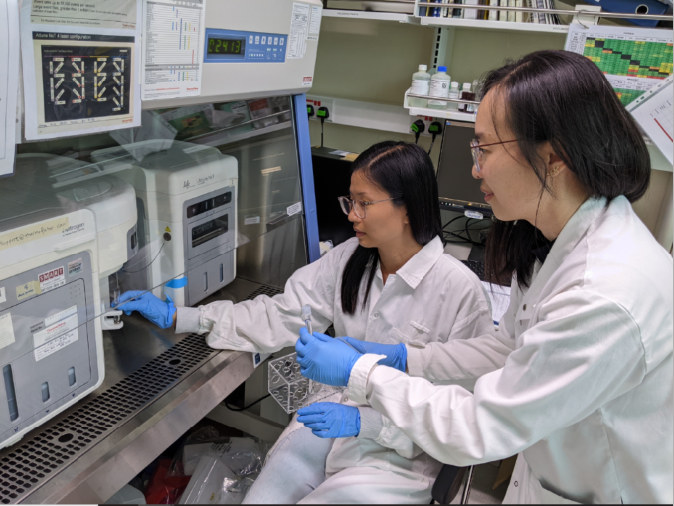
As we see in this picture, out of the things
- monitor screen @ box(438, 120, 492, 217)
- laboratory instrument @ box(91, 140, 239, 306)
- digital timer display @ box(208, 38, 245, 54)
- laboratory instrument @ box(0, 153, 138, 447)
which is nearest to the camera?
laboratory instrument @ box(0, 153, 138, 447)

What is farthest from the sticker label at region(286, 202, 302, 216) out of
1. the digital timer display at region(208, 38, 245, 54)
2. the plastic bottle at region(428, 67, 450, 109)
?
the plastic bottle at region(428, 67, 450, 109)

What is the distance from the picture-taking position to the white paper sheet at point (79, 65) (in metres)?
0.76

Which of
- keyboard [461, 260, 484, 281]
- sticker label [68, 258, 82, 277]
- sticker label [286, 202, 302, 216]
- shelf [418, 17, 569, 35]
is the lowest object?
keyboard [461, 260, 484, 281]

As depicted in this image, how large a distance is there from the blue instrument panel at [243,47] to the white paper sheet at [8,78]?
41cm

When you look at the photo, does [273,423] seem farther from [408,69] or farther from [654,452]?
[408,69]

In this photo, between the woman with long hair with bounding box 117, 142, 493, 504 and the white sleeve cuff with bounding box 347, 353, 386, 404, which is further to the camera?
the woman with long hair with bounding box 117, 142, 493, 504

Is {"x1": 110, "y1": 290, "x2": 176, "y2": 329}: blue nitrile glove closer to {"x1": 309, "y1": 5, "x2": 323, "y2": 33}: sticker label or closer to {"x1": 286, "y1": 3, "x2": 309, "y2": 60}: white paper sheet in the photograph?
{"x1": 286, "y1": 3, "x2": 309, "y2": 60}: white paper sheet

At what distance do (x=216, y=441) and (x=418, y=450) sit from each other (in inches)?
35.3

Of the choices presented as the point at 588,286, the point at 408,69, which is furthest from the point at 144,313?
the point at 408,69

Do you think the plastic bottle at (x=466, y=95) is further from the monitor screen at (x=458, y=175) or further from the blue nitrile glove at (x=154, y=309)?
the blue nitrile glove at (x=154, y=309)

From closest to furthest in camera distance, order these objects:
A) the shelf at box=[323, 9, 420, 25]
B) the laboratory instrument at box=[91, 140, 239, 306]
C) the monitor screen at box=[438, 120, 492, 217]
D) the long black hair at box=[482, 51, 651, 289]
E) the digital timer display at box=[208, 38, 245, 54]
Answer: the long black hair at box=[482, 51, 651, 289], the digital timer display at box=[208, 38, 245, 54], the laboratory instrument at box=[91, 140, 239, 306], the shelf at box=[323, 9, 420, 25], the monitor screen at box=[438, 120, 492, 217]

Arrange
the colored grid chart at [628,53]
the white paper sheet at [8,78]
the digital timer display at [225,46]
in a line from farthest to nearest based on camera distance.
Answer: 1. the colored grid chart at [628,53]
2. the digital timer display at [225,46]
3. the white paper sheet at [8,78]

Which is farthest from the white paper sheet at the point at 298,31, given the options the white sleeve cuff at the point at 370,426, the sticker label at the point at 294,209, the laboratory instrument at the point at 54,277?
the white sleeve cuff at the point at 370,426

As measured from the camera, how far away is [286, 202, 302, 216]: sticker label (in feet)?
5.51
